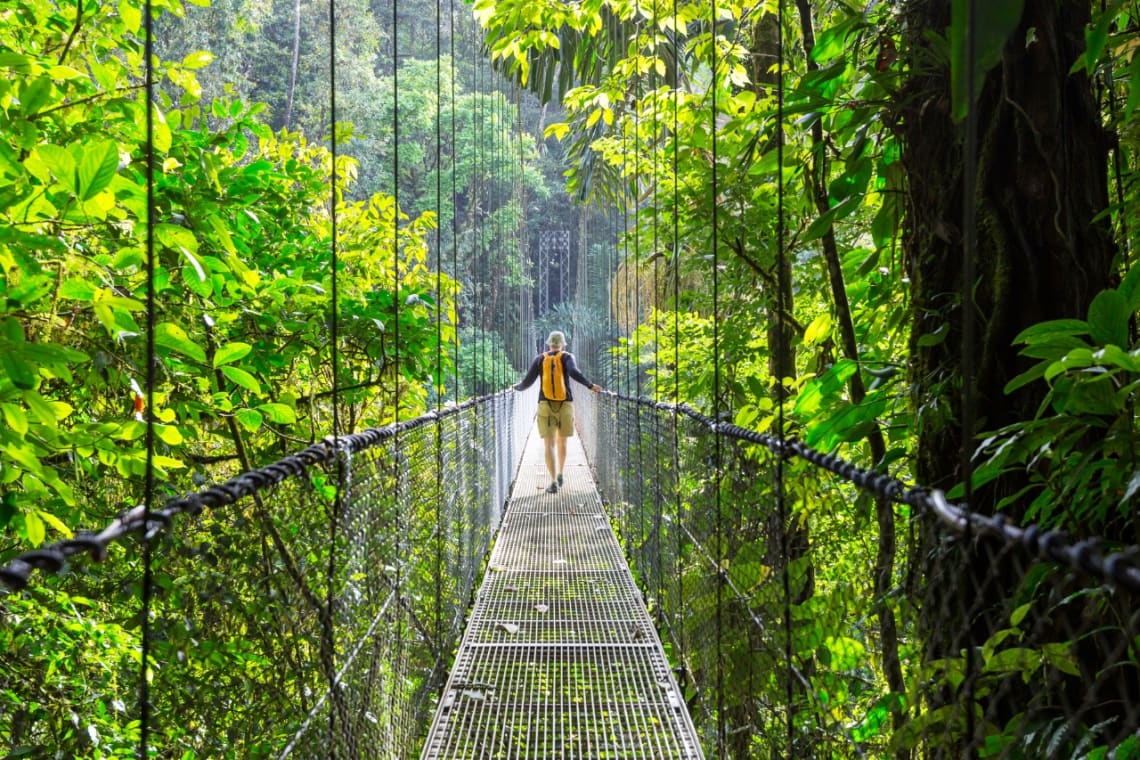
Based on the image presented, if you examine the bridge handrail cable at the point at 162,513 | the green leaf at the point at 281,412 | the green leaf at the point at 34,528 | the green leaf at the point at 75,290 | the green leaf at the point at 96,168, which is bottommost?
the green leaf at the point at 34,528

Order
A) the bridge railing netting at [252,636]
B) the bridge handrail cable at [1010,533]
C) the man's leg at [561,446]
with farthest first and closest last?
the man's leg at [561,446] < the bridge railing netting at [252,636] < the bridge handrail cable at [1010,533]

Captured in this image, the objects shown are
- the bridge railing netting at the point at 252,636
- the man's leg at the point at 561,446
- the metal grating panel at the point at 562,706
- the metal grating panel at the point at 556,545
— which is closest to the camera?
the bridge railing netting at the point at 252,636

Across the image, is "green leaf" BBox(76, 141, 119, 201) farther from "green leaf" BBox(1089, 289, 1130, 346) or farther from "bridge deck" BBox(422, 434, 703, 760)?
"bridge deck" BBox(422, 434, 703, 760)

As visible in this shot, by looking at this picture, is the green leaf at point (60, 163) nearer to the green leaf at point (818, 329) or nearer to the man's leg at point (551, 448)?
the green leaf at point (818, 329)

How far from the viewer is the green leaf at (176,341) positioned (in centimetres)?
101

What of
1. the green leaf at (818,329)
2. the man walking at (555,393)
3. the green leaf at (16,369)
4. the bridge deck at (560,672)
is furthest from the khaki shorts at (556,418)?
the green leaf at (16,369)

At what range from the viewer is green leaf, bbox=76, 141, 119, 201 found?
911 mm

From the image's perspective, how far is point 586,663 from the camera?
7.65ft

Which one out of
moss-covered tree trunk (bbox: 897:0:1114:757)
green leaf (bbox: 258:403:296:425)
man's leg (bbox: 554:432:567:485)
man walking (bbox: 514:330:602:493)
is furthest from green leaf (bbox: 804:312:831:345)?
man's leg (bbox: 554:432:567:485)

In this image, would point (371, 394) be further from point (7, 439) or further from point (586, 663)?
point (7, 439)

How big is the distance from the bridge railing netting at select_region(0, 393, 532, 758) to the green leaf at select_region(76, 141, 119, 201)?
→ 33cm

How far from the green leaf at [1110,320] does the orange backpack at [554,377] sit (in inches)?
169

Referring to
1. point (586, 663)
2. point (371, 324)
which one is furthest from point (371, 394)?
point (586, 663)

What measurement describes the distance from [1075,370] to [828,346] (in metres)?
1.28
